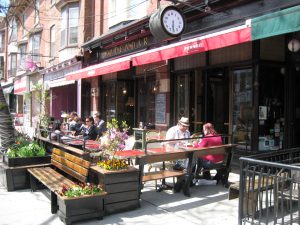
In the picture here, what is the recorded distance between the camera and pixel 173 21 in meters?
9.10

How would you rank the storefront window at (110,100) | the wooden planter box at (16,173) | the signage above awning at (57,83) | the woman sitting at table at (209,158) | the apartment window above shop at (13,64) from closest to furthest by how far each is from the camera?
the woman sitting at table at (209,158)
the wooden planter box at (16,173)
the storefront window at (110,100)
the signage above awning at (57,83)
the apartment window above shop at (13,64)

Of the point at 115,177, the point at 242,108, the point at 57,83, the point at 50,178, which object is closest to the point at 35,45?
the point at 57,83

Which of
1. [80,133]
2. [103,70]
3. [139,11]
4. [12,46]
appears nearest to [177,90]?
[103,70]

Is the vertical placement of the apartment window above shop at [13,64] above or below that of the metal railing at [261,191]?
above

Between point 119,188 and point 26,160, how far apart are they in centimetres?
290

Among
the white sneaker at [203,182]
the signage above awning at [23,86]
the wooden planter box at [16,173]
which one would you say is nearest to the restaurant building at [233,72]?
the white sneaker at [203,182]

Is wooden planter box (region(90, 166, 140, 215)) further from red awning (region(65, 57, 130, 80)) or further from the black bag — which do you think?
red awning (region(65, 57, 130, 80))

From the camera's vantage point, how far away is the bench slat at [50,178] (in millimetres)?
5879

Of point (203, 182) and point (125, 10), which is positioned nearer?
point (203, 182)

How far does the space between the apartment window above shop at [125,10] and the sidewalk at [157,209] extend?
29.4 feet

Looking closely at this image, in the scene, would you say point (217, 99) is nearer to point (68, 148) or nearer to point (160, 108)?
point (160, 108)

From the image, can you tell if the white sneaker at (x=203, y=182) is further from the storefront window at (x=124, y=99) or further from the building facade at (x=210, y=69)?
the storefront window at (x=124, y=99)

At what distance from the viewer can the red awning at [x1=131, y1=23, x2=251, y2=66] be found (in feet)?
22.0

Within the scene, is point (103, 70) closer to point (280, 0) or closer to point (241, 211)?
point (280, 0)
